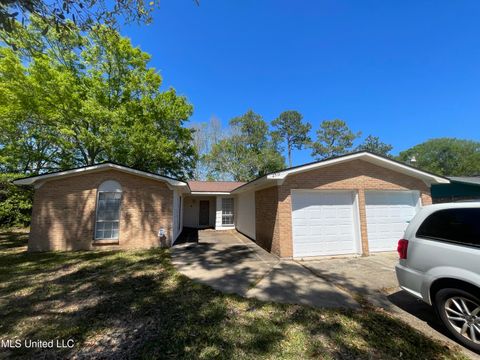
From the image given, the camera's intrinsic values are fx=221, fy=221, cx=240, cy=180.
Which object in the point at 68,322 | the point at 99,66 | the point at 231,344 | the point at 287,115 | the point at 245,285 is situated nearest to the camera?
the point at 231,344

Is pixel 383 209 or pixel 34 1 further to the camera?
pixel 383 209

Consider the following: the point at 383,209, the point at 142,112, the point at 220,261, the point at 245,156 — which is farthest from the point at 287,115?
the point at 220,261

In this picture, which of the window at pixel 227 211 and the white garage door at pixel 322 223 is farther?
the window at pixel 227 211

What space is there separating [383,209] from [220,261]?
6494mm

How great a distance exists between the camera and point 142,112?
15883 mm

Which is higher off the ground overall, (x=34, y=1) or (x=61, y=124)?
(x=61, y=124)

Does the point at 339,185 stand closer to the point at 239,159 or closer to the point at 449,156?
the point at 239,159

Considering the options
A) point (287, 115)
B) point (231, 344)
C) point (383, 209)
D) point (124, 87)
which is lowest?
point (231, 344)

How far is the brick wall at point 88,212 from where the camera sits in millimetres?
8914

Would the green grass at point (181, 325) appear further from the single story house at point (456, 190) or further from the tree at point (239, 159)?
the tree at point (239, 159)

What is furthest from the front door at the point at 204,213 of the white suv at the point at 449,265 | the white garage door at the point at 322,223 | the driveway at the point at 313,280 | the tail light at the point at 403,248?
the white suv at the point at 449,265

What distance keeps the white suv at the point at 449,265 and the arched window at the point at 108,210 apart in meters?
9.82

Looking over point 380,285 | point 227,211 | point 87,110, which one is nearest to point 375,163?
point 380,285

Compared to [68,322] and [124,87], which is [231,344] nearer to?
[68,322]
